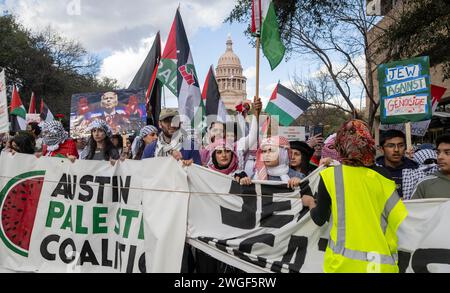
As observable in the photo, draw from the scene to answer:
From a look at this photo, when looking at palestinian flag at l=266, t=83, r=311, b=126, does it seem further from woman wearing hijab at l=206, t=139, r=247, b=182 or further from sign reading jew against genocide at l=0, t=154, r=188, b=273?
sign reading jew against genocide at l=0, t=154, r=188, b=273

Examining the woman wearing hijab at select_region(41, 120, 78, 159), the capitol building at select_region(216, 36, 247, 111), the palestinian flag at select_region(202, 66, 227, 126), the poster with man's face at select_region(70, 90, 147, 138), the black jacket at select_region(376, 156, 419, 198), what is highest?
the capitol building at select_region(216, 36, 247, 111)


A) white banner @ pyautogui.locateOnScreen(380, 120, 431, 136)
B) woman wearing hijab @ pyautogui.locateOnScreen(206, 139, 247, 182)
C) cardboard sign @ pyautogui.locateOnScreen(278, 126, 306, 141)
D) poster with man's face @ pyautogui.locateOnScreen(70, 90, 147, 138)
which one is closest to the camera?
woman wearing hijab @ pyautogui.locateOnScreen(206, 139, 247, 182)

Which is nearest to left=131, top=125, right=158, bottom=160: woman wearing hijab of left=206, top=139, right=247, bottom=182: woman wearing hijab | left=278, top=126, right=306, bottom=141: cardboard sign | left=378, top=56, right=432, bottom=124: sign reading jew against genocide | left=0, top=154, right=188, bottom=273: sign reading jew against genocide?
left=0, top=154, right=188, bottom=273: sign reading jew against genocide

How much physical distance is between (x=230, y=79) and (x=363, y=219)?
249 feet

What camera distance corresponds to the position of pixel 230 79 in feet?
254

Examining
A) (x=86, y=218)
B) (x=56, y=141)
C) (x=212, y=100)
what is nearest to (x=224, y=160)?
(x=86, y=218)

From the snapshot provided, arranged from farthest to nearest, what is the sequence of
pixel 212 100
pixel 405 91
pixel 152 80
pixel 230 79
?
pixel 230 79 < pixel 212 100 < pixel 152 80 < pixel 405 91

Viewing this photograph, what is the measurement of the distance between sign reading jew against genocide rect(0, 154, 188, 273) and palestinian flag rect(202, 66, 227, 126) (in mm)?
3452

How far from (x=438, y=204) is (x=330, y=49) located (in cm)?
1414

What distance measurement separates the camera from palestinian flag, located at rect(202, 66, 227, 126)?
805 centimetres

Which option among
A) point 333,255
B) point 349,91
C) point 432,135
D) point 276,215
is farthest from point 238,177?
point 432,135

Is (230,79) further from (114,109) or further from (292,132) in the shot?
(114,109)

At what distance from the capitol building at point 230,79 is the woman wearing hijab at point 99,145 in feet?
213

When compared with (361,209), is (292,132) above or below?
above
